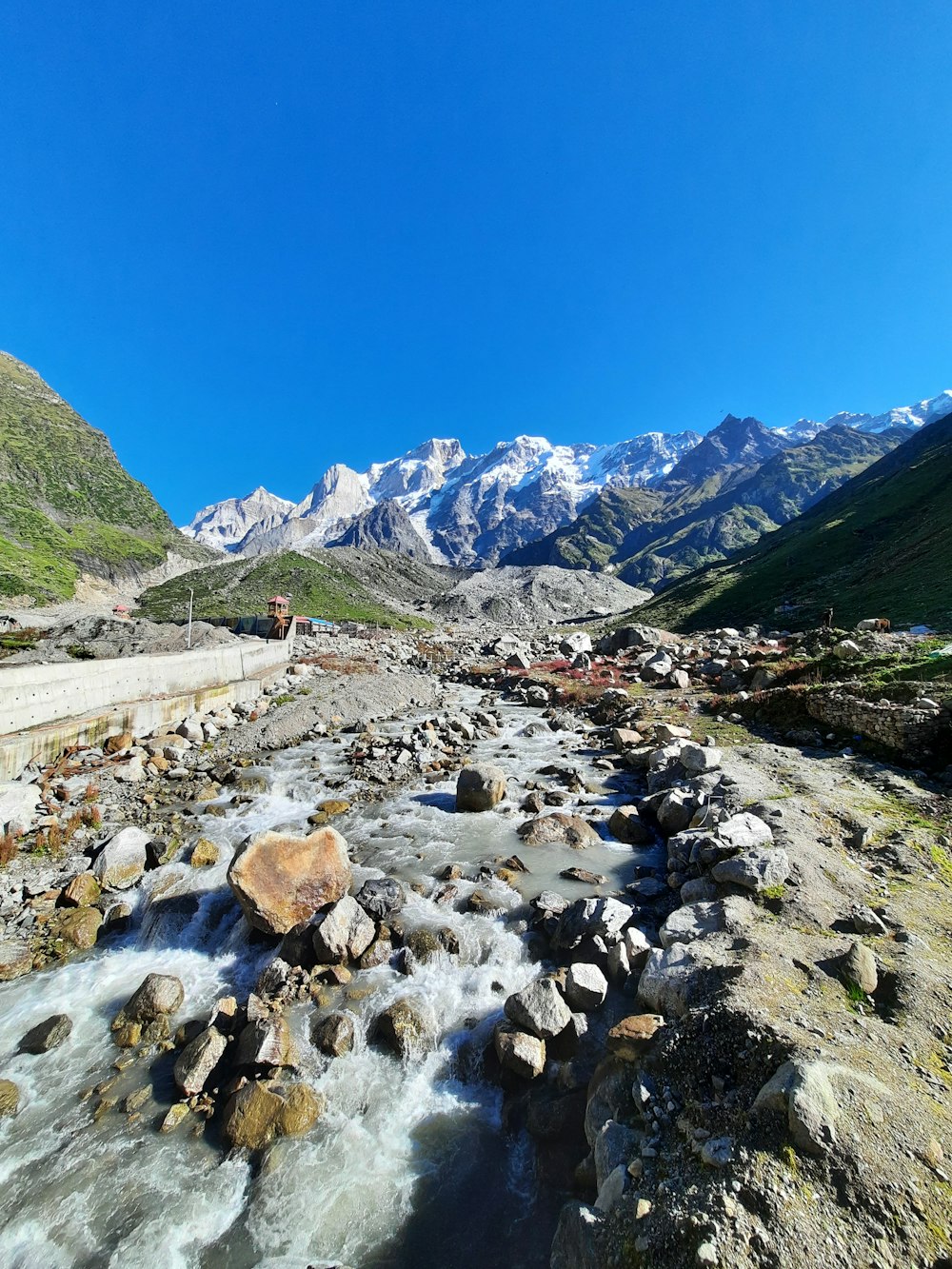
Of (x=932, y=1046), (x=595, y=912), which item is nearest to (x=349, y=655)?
(x=595, y=912)

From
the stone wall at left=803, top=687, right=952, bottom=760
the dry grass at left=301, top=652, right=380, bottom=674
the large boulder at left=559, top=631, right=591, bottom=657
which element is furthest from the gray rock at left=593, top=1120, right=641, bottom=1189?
the large boulder at left=559, top=631, right=591, bottom=657

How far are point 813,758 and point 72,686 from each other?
3085 centimetres

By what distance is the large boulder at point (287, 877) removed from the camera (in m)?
10.4

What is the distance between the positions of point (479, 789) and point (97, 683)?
19951 millimetres

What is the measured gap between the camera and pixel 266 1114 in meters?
7.15

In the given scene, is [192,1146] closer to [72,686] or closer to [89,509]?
[72,686]

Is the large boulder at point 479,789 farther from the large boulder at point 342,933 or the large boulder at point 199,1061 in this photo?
the large boulder at point 199,1061

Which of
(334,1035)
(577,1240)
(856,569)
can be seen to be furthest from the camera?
(856,569)

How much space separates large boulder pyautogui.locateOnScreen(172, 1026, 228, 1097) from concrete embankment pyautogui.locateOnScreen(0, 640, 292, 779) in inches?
617

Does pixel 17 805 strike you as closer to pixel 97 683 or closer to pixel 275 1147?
pixel 97 683

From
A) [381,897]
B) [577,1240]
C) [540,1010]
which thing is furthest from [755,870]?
[381,897]

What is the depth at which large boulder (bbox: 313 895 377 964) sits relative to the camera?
9719 mm

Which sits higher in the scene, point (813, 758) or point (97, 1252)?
point (813, 758)

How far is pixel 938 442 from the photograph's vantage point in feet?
450
